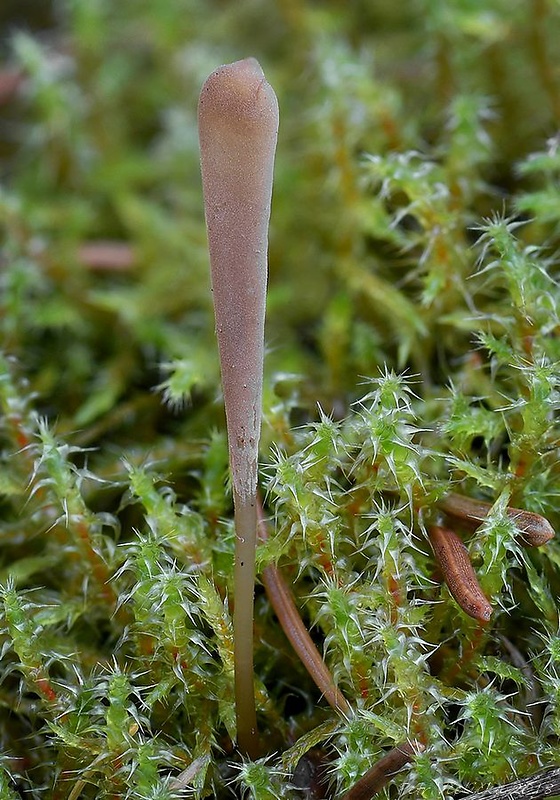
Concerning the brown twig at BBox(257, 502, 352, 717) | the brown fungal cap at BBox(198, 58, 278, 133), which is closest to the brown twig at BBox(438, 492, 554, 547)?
the brown twig at BBox(257, 502, 352, 717)

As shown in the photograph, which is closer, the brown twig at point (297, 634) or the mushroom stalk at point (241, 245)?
the mushroom stalk at point (241, 245)

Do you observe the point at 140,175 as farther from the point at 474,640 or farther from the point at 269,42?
the point at 474,640

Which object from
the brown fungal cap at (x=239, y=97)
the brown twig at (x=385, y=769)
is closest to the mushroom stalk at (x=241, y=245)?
the brown fungal cap at (x=239, y=97)

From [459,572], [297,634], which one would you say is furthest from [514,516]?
[297,634]

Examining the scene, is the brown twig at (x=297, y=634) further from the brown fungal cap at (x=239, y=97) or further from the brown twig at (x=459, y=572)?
the brown fungal cap at (x=239, y=97)

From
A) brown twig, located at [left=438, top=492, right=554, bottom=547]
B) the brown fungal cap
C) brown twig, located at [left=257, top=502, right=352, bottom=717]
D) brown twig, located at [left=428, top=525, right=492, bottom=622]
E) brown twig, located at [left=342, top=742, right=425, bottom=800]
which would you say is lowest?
brown twig, located at [left=342, top=742, right=425, bottom=800]

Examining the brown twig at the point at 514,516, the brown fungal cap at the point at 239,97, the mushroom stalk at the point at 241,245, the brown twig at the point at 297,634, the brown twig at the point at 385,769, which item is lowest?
the brown twig at the point at 385,769

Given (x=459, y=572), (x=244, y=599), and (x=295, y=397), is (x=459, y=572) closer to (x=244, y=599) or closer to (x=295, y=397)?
(x=244, y=599)

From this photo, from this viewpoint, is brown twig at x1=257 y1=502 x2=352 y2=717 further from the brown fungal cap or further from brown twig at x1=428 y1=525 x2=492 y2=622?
the brown fungal cap
